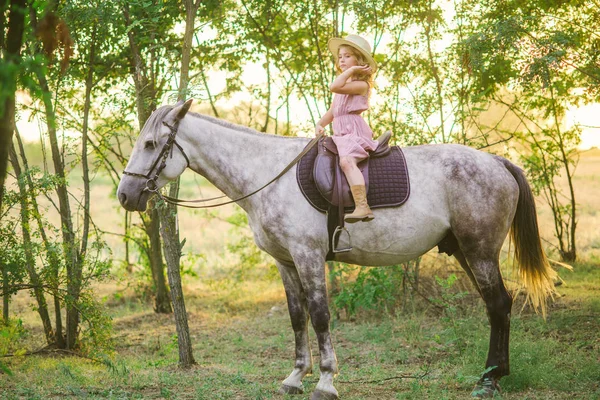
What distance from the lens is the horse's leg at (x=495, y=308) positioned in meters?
4.74

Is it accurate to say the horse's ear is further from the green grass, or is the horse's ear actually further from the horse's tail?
the horse's tail

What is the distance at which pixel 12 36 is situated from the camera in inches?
98.1

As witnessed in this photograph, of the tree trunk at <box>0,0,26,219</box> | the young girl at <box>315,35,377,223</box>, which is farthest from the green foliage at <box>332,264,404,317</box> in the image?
the tree trunk at <box>0,0,26,219</box>

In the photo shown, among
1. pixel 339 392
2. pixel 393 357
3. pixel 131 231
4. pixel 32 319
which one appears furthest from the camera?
pixel 131 231

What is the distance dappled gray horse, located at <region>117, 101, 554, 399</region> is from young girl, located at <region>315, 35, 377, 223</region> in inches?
12.3

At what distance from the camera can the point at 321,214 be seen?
15.4 ft

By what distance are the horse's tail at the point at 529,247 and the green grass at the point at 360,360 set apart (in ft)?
1.87

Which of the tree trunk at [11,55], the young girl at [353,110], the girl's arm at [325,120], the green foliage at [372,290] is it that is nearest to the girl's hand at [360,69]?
the young girl at [353,110]

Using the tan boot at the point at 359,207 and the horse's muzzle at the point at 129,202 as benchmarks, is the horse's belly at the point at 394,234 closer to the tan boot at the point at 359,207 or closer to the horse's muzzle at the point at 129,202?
the tan boot at the point at 359,207

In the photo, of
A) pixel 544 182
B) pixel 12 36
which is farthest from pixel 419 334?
pixel 12 36

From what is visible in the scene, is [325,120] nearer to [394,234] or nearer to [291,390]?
[394,234]

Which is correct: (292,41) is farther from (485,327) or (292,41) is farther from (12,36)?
(12,36)

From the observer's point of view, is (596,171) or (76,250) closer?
(76,250)

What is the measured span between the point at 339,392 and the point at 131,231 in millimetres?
6453
